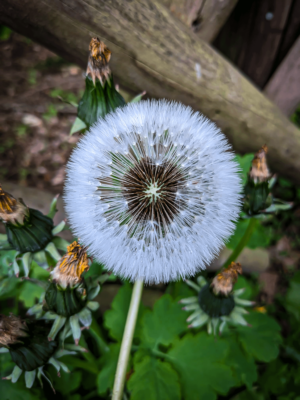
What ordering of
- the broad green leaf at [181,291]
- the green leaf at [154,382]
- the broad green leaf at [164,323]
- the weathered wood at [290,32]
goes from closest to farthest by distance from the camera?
the green leaf at [154,382]
the broad green leaf at [164,323]
the broad green leaf at [181,291]
the weathered wood at [290,32]

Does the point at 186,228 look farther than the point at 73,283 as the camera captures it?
No

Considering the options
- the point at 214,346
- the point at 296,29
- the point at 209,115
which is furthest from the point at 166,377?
the point at 296,29

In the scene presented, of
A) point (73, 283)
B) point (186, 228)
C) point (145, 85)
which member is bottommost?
point (73, 283)

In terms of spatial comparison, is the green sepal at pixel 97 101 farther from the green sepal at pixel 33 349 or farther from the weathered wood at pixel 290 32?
the weathered wood at pixel 290 32

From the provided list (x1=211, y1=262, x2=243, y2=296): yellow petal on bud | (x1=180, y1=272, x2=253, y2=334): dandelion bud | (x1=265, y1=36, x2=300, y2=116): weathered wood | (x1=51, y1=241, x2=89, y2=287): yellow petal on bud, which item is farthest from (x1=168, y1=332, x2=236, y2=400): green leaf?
(x1=265, y1=36, x2=300, y2=116): weathered wood

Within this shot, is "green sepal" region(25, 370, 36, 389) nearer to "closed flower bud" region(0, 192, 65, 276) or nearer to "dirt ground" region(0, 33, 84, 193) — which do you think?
"closed flower bud" region(0, 192, 65, 276)

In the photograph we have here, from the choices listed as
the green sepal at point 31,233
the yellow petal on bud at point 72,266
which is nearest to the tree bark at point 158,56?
the green sepal at point 31,233

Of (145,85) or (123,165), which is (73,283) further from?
(145,85)
